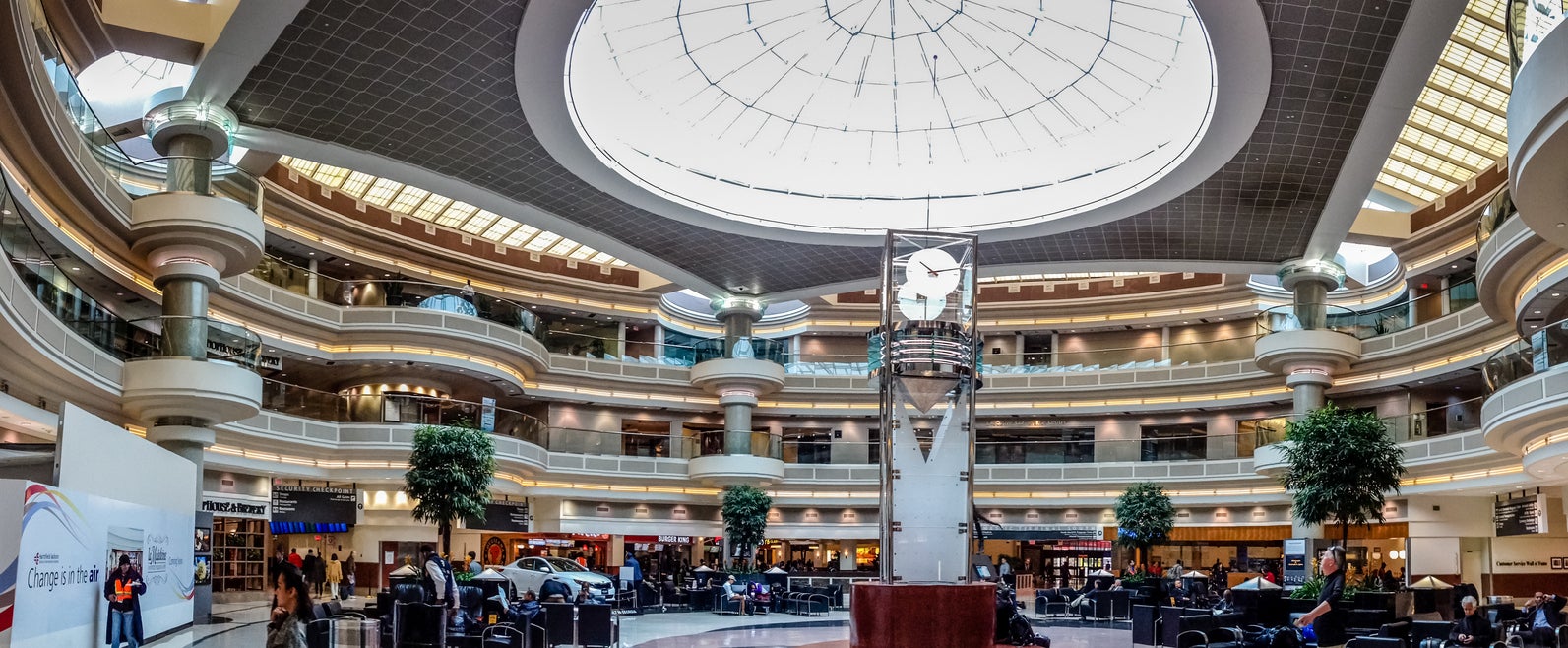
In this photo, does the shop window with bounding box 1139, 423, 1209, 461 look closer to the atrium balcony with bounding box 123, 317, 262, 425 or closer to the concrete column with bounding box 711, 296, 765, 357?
the concrete column with bounding box 711, 296, 765, 357

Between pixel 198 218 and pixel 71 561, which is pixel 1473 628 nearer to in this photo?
pixel 71 561

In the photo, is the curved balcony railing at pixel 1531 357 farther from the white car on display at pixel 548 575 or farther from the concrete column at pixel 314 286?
the concrete column at pixel 314 286

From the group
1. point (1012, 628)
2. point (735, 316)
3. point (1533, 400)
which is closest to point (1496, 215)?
point (1533, 400)

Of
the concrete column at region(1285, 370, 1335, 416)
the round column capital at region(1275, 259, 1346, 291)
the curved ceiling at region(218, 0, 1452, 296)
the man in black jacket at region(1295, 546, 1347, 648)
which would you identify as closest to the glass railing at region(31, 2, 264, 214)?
the curved ceiling at region(218, 0, 1452, 296)

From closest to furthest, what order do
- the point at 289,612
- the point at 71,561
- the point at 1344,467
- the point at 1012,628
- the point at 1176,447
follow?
the point at 289,612, the point at 71,561, the point at 1012,628, the point at 1344,467, the point at 1176,447

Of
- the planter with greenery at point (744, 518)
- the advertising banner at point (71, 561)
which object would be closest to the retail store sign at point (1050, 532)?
the planter with greenery at point (744, 518)

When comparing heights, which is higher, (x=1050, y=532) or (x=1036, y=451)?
(x=1036, y=451)

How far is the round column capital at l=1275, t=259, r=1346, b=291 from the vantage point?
100ft

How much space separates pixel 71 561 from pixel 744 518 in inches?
898

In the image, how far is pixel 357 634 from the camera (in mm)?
17969

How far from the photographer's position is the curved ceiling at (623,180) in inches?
724

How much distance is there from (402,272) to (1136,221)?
66.6 feet

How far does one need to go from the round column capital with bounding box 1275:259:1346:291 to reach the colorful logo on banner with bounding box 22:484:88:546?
26.3 meters

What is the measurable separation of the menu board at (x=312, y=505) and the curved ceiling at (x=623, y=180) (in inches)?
308
